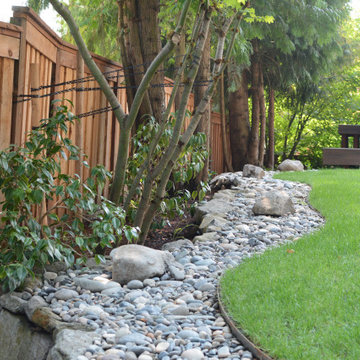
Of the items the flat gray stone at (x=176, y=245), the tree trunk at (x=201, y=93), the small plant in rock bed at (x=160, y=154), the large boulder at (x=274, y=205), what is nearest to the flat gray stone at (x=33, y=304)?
the flat gray stone at (x=176, y=245)

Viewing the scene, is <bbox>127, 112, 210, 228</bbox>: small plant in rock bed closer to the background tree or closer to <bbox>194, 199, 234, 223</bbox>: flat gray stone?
<bbox>194, 199, 234, 223</bbox>: flat gray stone

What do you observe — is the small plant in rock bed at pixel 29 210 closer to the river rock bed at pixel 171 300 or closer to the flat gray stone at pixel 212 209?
the river rock bed at pixel 171 300

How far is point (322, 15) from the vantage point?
9.88 meters

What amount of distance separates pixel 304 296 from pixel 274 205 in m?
2.66

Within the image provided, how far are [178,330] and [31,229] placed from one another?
140cm

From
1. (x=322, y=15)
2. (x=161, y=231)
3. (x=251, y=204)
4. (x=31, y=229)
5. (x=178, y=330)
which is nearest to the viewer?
(x=178, y=330)

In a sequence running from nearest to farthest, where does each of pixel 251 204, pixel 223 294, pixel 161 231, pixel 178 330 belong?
1. pixel 178 330
2. pixel 223 294
3. pixel 161 231
4. pixel 251 204

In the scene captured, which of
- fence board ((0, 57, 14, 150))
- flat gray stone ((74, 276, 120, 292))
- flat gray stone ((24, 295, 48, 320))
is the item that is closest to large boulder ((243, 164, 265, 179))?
flat gray stone ((74, 276, 120, 292))

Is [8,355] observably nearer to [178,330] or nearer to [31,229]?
[31,229]

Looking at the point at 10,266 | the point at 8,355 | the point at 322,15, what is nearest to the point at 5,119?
the point at 10,266

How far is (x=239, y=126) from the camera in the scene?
1163cm

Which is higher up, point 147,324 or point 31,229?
point 31,229

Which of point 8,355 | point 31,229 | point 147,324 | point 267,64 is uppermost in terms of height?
point 267,64

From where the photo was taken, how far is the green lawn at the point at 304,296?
8.75 feet
